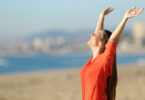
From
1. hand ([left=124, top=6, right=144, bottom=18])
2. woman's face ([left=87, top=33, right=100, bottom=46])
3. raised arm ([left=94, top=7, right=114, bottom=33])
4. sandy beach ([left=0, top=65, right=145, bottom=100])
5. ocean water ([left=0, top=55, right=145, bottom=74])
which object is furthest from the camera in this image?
ocean water ([left=0, top=55, right=145, bottom=74])

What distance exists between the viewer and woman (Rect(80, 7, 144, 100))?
2666 millimetres

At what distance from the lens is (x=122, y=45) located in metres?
124

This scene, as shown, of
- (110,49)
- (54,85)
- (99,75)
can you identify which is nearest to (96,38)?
(110,49)

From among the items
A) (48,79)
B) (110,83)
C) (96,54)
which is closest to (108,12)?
(96,54)

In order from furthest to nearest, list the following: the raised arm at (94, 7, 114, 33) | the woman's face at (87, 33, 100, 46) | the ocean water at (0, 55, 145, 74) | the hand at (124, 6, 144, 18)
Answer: the ocean water at (0, 55, 145, 74) < the raised arm at (94, 7, 114, 33) < the woman's face at (87, 33, 100, 46) < the hand at (124, 6, 144, 18)

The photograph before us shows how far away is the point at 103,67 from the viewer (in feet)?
8.90

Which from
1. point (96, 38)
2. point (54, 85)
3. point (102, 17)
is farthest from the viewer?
point (54, 85)

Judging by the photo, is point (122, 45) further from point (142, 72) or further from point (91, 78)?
point (91, 78)

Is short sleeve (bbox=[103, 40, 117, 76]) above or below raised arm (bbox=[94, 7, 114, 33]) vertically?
below

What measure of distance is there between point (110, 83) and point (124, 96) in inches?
262

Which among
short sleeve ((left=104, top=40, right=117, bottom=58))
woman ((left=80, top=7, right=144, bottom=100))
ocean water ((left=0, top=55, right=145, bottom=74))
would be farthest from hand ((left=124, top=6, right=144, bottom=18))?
ocean water ((left=0, top=55, right=145, bottom=74))

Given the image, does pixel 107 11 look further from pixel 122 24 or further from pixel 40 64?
pixel 40 64

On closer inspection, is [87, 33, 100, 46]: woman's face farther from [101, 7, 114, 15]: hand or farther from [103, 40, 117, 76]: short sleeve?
[101, 7, 114, 15]: hand

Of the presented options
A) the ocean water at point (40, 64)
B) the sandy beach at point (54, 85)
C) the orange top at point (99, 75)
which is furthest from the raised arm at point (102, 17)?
the ocean water at point (40, 64)
